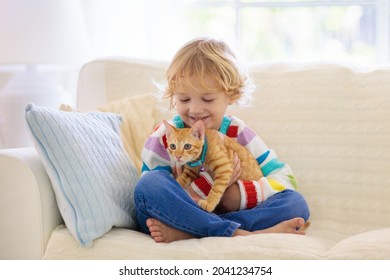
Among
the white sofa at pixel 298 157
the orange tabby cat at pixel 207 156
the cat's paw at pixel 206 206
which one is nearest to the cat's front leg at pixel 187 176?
the orange tabby cat at pixel 207 156

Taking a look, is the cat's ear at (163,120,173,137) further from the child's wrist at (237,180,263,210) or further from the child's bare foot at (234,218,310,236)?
the child's bare foot at (234,218,310,236)

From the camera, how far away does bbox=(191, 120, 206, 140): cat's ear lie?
170cm

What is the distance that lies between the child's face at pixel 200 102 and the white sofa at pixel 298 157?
0.29 m

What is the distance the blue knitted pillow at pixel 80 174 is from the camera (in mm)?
1574

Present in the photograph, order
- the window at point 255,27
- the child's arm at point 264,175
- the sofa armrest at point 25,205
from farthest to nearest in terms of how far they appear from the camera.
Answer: the window at point 255,27 < the child's arm at point 264,175 < the sofa armrest at point 25,205

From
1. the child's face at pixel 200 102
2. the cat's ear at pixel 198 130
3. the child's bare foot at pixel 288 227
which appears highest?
the child's face at pixel 200 102

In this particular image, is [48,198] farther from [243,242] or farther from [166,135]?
[243,242]

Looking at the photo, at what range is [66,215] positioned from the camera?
158 centimetres

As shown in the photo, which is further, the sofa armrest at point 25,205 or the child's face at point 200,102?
the child's face at point 200,102

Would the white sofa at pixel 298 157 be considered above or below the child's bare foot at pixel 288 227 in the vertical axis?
above

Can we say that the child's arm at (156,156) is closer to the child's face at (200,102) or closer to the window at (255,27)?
the child's face at (200,102)

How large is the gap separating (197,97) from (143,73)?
505 millimetres

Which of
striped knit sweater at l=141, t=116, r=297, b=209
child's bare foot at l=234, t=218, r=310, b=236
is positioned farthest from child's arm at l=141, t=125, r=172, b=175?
child's bare foot at l=234, t=218, r=310, b=236

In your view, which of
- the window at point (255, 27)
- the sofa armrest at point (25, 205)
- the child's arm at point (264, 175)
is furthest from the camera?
the window at point (255, 27)
